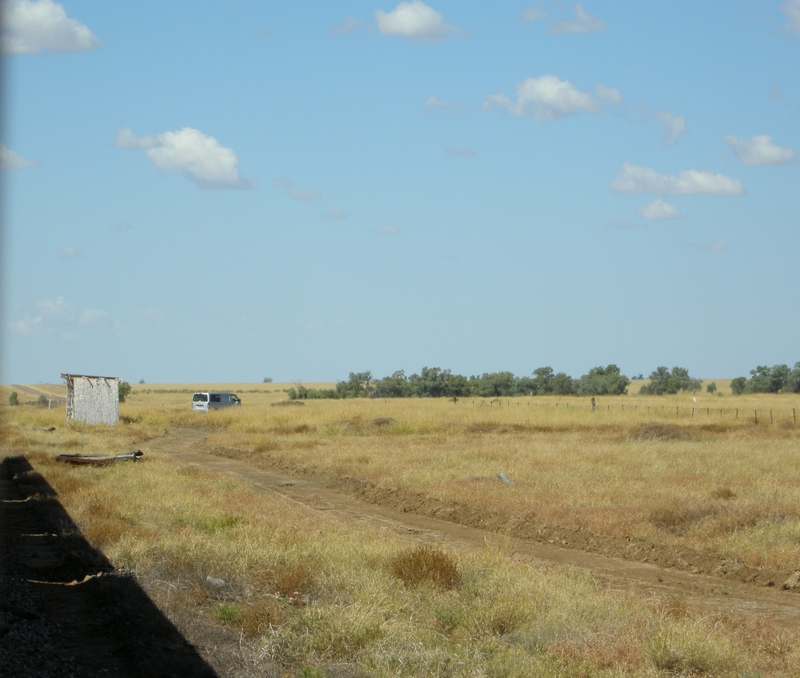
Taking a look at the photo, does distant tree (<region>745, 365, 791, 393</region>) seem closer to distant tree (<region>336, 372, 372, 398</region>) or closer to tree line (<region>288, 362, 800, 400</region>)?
tree line (<region>288, 362, 800, 400</region>)

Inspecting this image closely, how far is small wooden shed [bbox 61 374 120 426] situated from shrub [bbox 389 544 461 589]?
34.6m

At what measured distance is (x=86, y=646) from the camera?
284 inches

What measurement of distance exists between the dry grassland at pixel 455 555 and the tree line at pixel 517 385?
217 feet

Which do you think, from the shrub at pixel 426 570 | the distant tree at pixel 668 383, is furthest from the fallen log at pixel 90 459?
the distant tree at pixel 668 383

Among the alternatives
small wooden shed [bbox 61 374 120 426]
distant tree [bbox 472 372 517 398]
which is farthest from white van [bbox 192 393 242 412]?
distant tree [bbox 472 372 517 398]

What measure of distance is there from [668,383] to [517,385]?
62.7 feet

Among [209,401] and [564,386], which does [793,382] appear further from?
[209,401]

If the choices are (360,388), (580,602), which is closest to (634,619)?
(580,602)

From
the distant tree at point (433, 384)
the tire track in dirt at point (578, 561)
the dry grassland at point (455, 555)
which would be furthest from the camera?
the distant tree at point (433, 384)

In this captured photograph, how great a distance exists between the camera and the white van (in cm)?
5591

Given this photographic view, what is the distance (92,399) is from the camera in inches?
1652

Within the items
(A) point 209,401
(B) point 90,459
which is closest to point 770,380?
(A) point 209,401

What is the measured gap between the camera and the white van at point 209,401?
55.9 m

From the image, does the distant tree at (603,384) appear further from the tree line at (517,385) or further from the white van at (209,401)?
the white van at (209,401)
